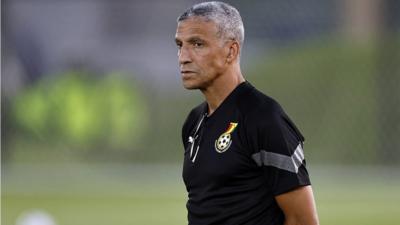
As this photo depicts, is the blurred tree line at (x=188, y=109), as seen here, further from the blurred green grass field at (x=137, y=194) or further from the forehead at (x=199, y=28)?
the forehead at (x=199, y=28)

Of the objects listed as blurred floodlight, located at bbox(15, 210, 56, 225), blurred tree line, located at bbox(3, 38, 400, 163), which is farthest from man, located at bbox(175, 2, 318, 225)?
blurred tree line, located at bbox(3, 38, 400, 163)

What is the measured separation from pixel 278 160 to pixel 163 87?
35.0 ft

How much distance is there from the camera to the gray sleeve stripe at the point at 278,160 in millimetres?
5562

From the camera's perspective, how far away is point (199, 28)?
19.3ft

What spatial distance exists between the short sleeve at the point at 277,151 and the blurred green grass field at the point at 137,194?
6045 millimetres

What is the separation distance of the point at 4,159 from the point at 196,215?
1019 cm

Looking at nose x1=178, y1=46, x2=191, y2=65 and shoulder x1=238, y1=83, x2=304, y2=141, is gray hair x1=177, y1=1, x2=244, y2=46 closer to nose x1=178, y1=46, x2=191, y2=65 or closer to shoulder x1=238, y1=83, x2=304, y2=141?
nose x1=178, y1=46, x2=191, y2=65

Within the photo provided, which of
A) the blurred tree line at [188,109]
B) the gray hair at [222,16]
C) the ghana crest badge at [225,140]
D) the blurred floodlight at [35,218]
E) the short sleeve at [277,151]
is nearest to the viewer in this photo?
the short sleeve at [277,151]

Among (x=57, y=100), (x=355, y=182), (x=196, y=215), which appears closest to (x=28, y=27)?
(x=57, y=100)

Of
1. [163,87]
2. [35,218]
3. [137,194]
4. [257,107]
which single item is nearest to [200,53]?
[257,107]

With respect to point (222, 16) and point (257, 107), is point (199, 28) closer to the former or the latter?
point (222, 16)

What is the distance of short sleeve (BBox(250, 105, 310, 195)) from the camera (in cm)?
555

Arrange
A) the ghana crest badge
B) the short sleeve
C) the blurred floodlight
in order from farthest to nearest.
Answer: the blurred floodlight → the ghana crest badge → the short sleeve

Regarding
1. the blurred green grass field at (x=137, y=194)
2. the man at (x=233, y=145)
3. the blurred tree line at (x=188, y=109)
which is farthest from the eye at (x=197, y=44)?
the blurred tree line at (x=188, y=109)
